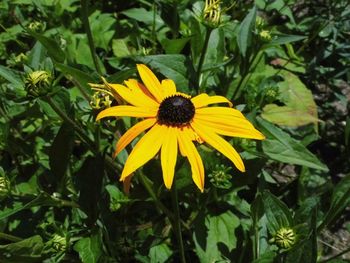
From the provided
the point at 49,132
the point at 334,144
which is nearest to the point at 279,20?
the point at 334,144

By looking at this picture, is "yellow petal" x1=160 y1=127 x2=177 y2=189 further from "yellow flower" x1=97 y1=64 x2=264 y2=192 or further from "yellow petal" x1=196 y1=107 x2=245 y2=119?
"yellow petal" x1=196 y1=107 x2=245 y2=119

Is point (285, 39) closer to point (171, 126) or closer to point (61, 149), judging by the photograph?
point (171, 126)

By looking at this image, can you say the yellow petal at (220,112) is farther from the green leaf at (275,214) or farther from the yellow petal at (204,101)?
the green leaf at (275,214)

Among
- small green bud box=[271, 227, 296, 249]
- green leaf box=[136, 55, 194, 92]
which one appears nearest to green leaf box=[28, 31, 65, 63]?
green leaf box=[136, 55, 194, 92]

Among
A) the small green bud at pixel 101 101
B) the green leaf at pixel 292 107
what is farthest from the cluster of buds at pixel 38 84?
the green leaf at pixel 292 107

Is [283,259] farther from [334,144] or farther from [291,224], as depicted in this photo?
[334,144]
